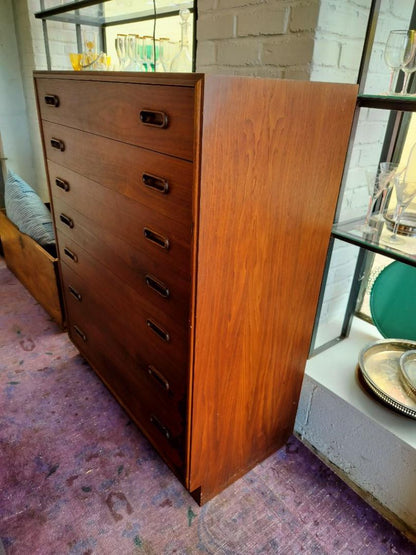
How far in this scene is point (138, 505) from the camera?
1.37 m

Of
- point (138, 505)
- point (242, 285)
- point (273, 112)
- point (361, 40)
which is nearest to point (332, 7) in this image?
point (361, 40)

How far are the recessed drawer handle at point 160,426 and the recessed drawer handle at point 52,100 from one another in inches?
46.2

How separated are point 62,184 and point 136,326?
68cm

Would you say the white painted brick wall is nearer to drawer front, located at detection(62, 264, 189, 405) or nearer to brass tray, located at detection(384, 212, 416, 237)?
brass tray, located at detection(384, 212, 416, 237)

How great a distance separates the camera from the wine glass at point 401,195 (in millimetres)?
1202

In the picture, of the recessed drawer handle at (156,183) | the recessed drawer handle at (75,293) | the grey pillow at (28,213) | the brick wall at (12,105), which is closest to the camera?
the recessed drawer handle at (156,183)

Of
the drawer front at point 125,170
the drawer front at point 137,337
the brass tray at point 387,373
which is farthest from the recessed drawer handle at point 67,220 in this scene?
the brass tray at point 387,373

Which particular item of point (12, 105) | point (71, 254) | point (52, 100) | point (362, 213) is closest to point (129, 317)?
point (71, 254)

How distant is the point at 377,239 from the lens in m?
1.24

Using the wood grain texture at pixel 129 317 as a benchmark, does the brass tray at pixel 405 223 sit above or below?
above

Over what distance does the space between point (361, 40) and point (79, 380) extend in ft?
5.93

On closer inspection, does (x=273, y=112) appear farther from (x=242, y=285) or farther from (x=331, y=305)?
(x=331, y=305)

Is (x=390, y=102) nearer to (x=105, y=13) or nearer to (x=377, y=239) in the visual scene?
(x=377, y=239)

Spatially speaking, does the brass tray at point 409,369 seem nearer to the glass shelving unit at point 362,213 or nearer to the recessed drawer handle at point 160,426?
the glass shelving unit at point 362,213
